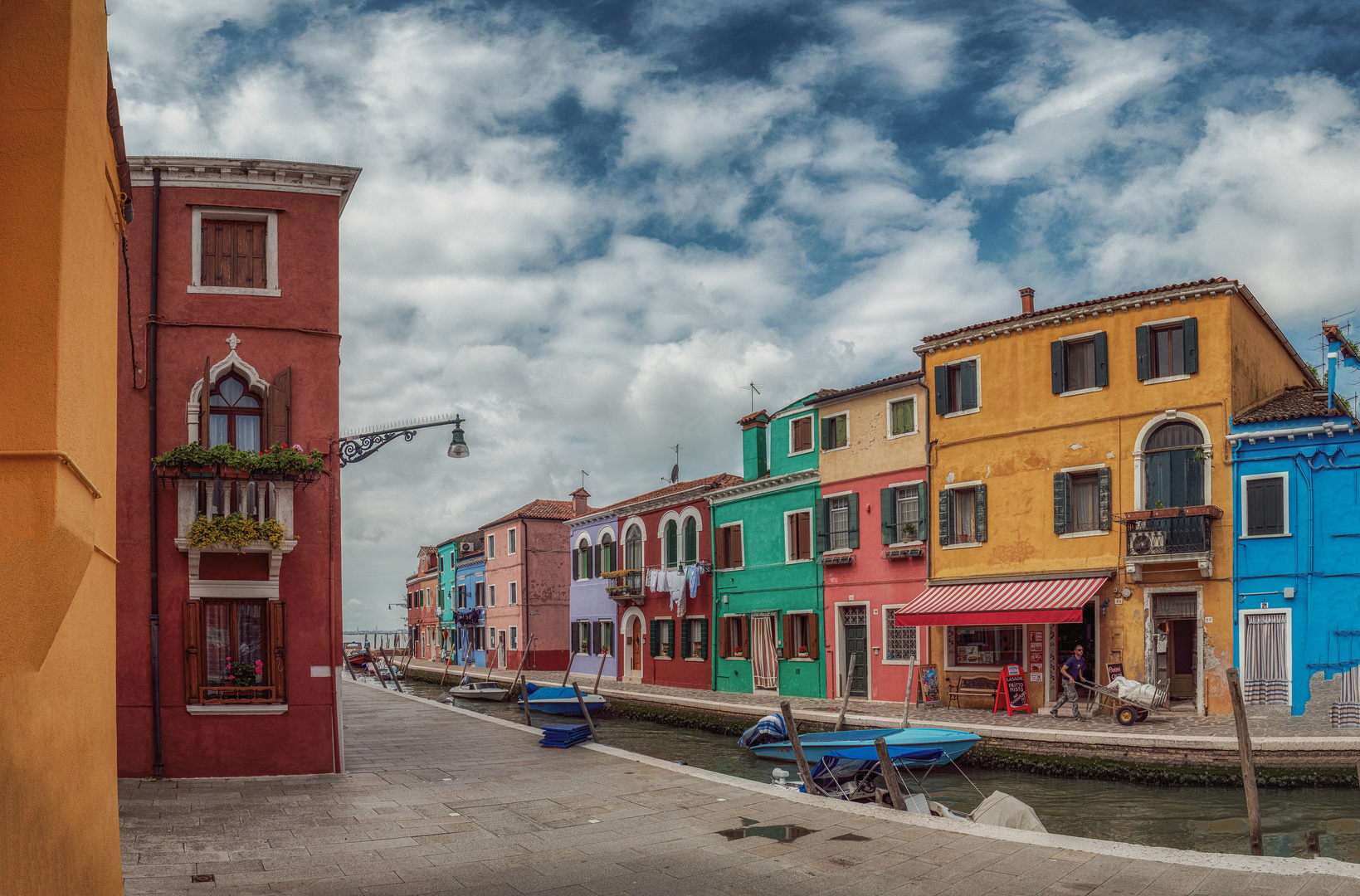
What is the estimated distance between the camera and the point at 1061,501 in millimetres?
22500

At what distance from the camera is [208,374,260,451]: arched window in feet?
48.4

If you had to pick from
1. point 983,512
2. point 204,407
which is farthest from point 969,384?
point 204,407

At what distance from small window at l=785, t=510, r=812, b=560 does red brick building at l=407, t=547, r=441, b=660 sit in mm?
41907

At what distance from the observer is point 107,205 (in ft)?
24.0

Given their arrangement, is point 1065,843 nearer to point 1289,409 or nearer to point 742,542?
point 1289,409

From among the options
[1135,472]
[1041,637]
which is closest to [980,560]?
Result: [1041,637]

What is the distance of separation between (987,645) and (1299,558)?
278 inches

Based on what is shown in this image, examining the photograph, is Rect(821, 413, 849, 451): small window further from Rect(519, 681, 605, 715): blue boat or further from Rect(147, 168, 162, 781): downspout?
Rect(147, 168, 162, 781): downspout

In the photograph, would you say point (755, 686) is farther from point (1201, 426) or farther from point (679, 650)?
point (1201, 426)

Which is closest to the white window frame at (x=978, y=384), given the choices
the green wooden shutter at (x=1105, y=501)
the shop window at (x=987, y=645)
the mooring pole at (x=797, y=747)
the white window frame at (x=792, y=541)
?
the green wooden shutter at (x=1105, y=501)

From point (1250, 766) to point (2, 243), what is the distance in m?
12.6

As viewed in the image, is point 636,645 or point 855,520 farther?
point 636,645

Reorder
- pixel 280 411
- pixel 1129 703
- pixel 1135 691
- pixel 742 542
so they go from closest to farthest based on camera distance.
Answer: pixel 280 411 → pixel 1135 691 → pixel 1129 703 → pixel 742 542

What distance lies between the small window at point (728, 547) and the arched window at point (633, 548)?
16.9 ft
